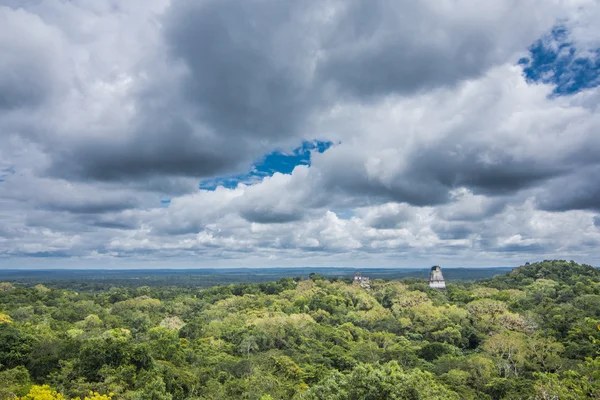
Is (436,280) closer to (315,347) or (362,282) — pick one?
(362,282)

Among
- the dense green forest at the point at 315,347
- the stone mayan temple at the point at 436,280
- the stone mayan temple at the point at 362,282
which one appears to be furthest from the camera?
the stone mayan temple at the point at 362,282

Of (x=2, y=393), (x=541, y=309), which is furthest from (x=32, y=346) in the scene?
(x=541, y=309)

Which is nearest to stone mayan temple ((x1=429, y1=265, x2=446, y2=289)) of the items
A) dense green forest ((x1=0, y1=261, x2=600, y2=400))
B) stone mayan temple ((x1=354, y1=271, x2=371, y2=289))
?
dense green forest ((x1=0, y1=261, x2=600, y2=400))

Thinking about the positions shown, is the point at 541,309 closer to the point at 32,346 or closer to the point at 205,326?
the point at 205,326

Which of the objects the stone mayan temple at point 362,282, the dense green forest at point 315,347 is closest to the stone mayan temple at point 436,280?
the dense green forest at point 315,347

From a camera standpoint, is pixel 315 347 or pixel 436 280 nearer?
pixel 315 347

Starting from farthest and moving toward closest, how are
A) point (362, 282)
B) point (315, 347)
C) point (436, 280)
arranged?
point (362, 282)
point (436, 280)
point (315, 347)

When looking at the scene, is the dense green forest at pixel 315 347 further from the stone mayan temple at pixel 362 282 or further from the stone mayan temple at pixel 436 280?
the stone mayan temple at pixel 362 282

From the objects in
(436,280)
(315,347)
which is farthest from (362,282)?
(315,347)

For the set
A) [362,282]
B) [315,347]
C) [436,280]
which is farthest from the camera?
[362,282]
